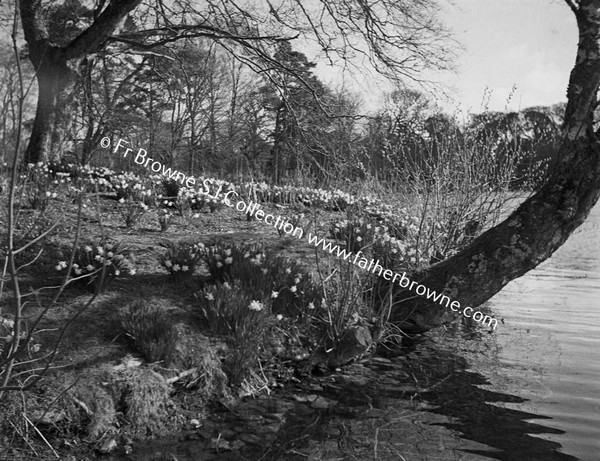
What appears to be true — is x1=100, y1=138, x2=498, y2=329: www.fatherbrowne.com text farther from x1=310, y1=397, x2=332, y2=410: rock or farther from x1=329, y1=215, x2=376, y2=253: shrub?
x1=310, y1=397, x2=332, y2=410: rock

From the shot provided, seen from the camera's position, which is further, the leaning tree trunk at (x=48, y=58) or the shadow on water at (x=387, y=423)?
the leaning tree trunk at (x=48, y=58)

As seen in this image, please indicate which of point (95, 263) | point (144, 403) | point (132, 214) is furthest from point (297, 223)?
point (144, 403)

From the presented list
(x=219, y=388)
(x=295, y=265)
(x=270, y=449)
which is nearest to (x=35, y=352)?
(x=219, y=388)

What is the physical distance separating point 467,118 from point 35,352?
20.5ft

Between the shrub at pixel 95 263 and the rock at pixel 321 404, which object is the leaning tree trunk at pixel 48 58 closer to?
the shrub at pixel 95 263

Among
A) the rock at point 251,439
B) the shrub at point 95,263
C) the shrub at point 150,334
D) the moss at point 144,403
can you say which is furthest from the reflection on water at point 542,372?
the shrub at point 95,263

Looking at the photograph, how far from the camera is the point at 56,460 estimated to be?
278cm

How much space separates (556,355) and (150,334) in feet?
12.9

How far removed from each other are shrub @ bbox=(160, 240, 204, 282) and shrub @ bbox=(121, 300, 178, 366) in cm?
77

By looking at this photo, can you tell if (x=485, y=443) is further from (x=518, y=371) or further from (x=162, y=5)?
(x=162, y=5)

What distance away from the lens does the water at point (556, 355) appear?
147 inches

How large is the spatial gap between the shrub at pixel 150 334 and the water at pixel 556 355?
2530mm

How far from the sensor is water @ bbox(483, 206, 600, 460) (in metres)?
3.73

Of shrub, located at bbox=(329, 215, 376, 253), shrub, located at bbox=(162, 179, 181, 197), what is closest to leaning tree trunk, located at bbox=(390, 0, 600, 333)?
shrub, located at bbox=(329, 215, 376, 253)
